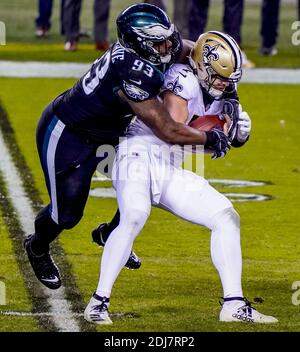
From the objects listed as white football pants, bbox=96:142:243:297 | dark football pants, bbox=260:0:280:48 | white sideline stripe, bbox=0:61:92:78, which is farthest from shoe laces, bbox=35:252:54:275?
dark football pants, bbox=260:0:280:48

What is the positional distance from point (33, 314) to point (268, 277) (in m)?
1.41

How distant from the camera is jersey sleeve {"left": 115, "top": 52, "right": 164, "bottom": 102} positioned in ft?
21.9

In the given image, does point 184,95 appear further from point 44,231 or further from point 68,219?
point 44,231

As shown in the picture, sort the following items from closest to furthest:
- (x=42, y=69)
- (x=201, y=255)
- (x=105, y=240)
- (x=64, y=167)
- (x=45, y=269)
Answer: (x=64, y=167) → (x=45, y=269) → (x=105, y=240) → (x=201, y=255) → (x=42, y=69)

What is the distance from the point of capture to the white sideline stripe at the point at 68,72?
51.1 ft

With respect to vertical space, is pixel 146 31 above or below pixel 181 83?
above

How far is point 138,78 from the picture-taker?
6.67 meters

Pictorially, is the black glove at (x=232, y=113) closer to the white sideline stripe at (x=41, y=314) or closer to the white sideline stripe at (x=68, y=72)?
the white sideline stripe at (x=41, y=314)

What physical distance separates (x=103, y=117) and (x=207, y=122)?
48 centimetres

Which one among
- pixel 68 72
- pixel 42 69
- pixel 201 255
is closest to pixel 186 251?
pixel 201 255

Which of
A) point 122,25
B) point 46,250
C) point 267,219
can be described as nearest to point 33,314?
point 46,250

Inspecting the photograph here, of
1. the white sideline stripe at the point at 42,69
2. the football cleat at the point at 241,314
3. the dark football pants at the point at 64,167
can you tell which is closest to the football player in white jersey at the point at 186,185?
the football cleat at the point at 241,314

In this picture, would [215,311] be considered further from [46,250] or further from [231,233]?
[46,250]
